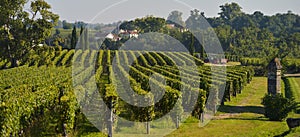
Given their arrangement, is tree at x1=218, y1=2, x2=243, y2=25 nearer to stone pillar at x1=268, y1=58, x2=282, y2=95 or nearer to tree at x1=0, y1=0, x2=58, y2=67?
tree at x1=0, y1=0, x2=58, y2=67

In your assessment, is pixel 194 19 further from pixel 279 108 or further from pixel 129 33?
pixel 279 108

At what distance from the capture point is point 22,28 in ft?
164

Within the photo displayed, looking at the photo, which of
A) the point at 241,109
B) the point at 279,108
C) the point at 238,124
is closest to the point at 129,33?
the point at 241,109

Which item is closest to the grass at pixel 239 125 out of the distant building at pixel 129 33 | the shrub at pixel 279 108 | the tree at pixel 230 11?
Answer: the shrub at pixel 279 108

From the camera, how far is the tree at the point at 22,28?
4962 centimetres

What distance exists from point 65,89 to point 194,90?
8.25 m

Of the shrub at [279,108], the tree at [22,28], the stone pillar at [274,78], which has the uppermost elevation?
the tree at [22,28]

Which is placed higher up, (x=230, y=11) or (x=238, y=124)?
(x=230, y=11)

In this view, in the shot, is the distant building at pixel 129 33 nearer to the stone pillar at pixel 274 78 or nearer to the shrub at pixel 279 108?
the stone pillar at pixel 274 78

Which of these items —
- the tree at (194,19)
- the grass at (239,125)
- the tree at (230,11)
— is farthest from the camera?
the tree at (230,11)

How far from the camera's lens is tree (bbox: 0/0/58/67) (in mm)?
49625

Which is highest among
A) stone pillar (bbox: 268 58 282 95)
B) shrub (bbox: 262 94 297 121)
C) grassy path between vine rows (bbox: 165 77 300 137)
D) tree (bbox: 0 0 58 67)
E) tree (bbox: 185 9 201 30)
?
tree (bbox: 185 9 201 30)

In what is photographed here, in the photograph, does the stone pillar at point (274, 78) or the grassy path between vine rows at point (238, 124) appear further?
the stone pillar at point (274, 78)

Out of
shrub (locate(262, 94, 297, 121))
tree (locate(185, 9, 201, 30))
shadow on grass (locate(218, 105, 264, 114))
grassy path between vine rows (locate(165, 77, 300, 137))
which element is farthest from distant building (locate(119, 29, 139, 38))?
shrub (locate(262, 94, 297, 121))
